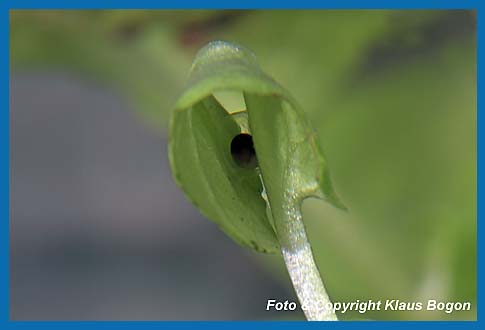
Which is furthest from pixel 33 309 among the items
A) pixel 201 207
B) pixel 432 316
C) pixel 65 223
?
pixel 201 207

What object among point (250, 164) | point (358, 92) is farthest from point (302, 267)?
point (358, 92)

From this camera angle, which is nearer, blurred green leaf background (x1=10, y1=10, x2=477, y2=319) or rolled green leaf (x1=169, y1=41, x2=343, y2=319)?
rolled green leaf (x1=169, y1=41, x2=343, y2=319)

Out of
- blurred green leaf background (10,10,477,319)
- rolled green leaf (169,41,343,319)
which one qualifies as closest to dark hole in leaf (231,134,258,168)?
rolled green leaf (169,41,343,319)

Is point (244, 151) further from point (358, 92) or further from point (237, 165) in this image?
point (358, 92)

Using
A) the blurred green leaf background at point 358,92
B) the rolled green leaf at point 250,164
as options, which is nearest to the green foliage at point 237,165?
the rolled green leaf at point 250,164

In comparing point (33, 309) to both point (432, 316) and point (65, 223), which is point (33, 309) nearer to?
point (65, 223)

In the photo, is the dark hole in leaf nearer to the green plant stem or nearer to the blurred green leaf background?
the green plant stem

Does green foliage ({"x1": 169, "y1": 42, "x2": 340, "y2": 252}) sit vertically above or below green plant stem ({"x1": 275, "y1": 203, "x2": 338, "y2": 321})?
above
